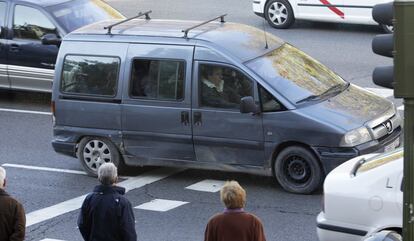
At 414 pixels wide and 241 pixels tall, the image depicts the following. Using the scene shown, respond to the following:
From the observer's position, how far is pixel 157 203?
38.5 feet

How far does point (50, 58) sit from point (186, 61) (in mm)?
4622

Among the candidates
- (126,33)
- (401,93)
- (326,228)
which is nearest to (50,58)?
(126,33)

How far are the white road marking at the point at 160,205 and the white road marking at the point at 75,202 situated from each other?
62 centimetres

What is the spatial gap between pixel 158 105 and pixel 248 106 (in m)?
1.24

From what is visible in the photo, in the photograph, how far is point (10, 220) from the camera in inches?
314

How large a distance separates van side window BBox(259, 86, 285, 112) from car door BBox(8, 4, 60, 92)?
536 centimetres

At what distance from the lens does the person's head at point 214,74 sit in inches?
472

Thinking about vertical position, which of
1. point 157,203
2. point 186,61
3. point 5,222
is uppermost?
point 186,61

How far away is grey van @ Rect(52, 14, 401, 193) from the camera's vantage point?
11562 mm

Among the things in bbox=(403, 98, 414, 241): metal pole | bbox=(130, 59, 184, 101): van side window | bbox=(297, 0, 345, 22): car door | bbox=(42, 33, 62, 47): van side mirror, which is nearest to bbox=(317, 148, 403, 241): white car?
bbox=(403, 98, 414, 241): metal pole

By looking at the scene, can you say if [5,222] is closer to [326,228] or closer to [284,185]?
[326,228]

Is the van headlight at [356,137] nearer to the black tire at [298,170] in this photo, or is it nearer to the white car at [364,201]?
the black tire at [298,170]

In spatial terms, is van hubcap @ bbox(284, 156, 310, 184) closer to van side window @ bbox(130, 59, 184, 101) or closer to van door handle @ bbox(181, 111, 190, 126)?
van door handle @ bbox(181, 111, 190, 126)

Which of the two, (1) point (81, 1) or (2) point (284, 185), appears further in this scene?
(1) point (81, 1)
